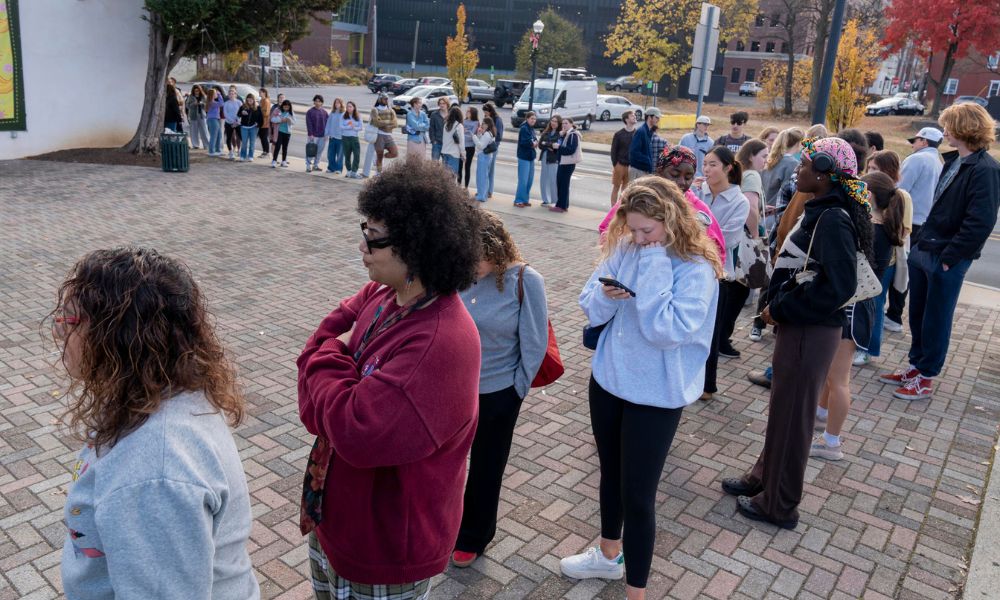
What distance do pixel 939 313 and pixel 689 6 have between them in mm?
41281

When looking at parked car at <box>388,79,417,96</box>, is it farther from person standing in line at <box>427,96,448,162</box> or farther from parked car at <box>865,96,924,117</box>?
person standing in line at <box>427,96,448,162</box>

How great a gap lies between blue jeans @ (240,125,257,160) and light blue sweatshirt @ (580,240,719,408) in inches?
650

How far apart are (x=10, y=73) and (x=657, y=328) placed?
1753cm

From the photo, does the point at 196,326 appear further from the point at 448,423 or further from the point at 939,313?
the point at 939,313

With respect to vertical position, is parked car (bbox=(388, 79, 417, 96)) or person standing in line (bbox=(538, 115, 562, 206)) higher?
parked car (bbox=(388, 79, 417, 96))

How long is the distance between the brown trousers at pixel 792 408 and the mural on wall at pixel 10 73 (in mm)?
17310

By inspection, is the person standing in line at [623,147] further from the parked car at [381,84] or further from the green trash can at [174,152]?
the parked car at [381,84]

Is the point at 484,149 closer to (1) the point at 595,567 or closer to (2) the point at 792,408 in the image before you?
(2) the point at 792,408

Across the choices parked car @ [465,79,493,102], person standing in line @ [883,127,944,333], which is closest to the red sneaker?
person standing in line @ [883,127,944,333]

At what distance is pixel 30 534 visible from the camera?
3.78m

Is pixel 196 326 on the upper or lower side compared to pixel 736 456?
upper

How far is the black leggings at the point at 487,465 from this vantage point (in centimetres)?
350

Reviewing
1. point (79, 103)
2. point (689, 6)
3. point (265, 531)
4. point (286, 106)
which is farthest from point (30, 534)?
point (689, 6)

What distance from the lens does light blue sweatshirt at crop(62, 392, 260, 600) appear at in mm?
1585
